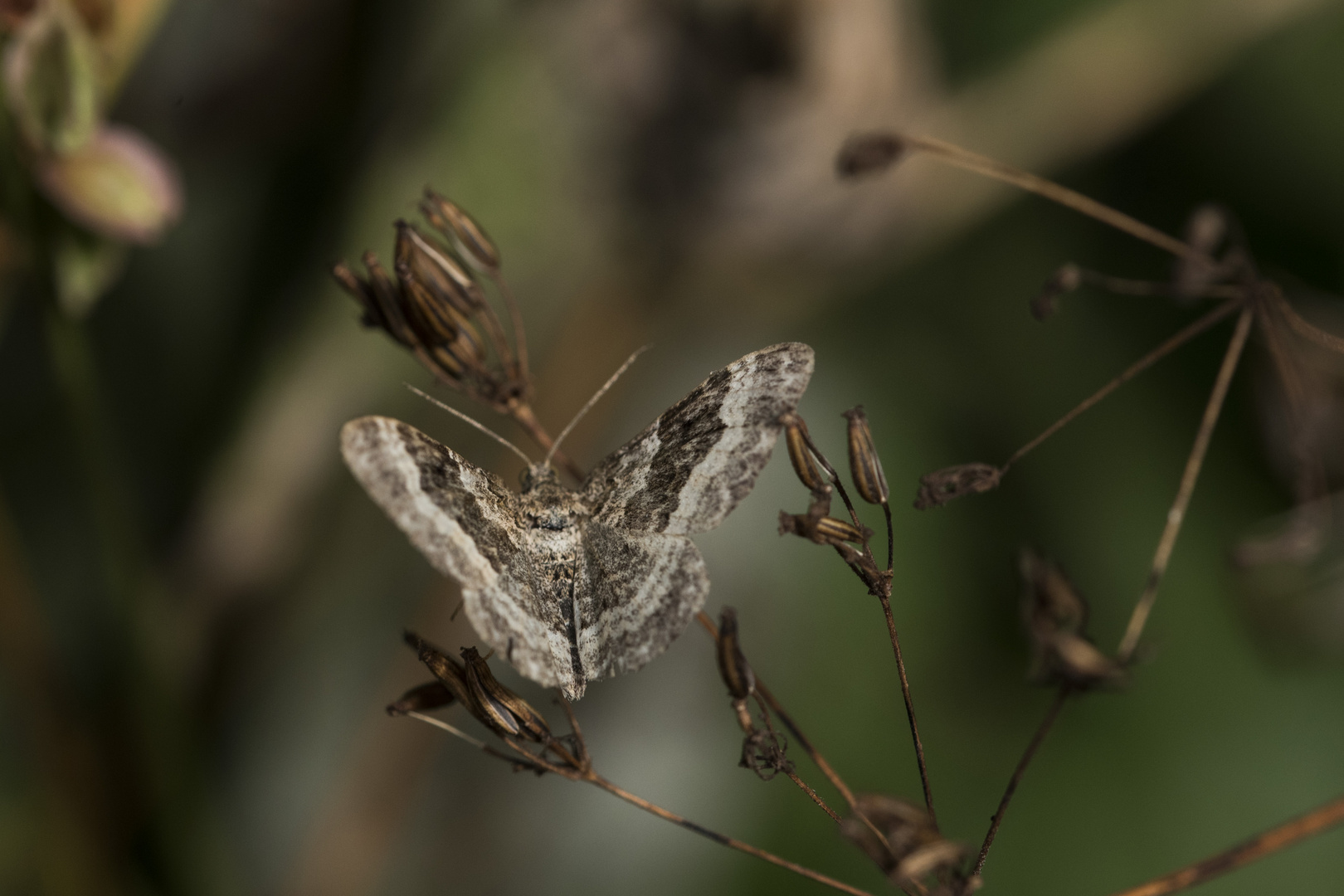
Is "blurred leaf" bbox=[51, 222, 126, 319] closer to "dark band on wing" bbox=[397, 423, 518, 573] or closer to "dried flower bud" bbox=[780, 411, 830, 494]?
"dark band on wing" bbox=[397, 423, 518, 573]

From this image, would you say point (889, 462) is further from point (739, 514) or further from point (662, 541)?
point (662, 541)

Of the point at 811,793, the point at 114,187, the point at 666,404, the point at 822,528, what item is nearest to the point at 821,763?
the point at 811,793

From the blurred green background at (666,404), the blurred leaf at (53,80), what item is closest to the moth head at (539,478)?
the blurred leaf at (53,80)

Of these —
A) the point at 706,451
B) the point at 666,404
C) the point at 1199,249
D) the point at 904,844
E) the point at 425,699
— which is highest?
the point at 1199,249

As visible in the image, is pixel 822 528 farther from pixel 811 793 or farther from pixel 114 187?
pixel 114 187

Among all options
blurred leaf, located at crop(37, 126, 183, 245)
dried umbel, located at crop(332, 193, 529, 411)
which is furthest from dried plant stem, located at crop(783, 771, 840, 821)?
blurred leaf, located at crop(37, 126, 183, 245)

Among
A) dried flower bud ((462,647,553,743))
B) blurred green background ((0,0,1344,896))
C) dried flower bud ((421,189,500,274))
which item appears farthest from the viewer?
blurred green background ((0,0,1344,896))
